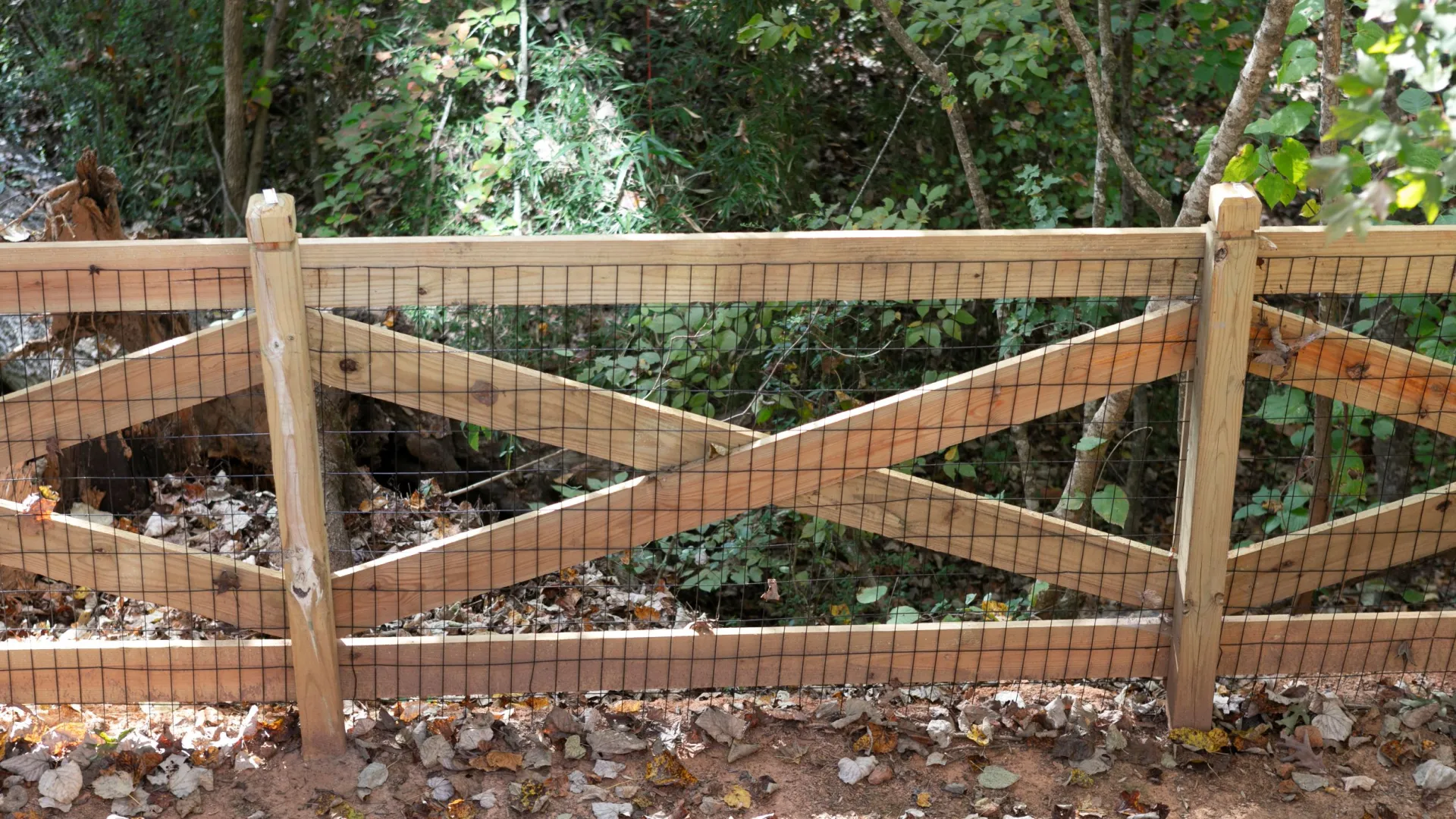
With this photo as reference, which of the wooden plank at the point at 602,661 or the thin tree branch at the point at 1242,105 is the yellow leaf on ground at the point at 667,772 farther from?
the thin tree branch at the point at 1242,105

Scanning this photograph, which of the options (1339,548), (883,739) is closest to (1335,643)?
(1339,548)

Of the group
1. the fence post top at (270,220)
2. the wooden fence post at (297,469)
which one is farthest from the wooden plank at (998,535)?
the fence post top at (270,220)

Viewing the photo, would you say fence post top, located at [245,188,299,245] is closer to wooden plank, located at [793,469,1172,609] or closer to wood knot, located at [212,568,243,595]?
wood knot, located at [212,568,243,595]

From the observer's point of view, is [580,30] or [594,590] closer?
[594,590]

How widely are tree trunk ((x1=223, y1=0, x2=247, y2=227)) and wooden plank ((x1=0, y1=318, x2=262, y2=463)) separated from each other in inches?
153

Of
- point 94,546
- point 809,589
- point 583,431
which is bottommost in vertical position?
point 809,589

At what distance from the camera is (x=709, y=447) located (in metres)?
3.58

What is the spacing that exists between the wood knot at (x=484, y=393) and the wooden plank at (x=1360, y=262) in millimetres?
2109

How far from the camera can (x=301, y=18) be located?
723cm

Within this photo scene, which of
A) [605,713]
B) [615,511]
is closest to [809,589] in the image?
[605,713]

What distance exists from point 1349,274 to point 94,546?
365 cm

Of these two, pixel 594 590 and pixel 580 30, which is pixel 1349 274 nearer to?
pixel 594 590

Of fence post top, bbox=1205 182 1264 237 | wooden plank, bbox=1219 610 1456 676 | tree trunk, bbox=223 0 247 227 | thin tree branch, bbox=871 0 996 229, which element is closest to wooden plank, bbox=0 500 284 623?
fence post top, bbox=1205 182 1264 237

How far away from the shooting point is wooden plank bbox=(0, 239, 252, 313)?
324cm
